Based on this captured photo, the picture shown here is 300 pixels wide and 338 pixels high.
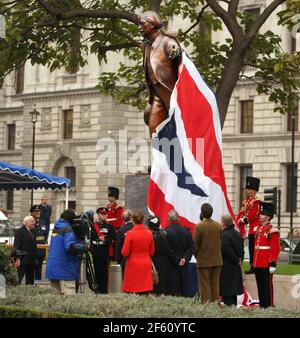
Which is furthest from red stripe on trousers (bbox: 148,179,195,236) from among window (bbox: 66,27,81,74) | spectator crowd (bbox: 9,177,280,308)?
window (bbox: 66,27,81,74)

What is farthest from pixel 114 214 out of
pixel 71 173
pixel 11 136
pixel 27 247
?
pixel 11 136

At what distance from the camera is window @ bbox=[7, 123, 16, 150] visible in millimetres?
90000

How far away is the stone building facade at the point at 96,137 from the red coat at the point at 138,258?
44081 millimetres

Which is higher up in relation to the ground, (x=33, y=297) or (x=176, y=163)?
(x=176, y=163)

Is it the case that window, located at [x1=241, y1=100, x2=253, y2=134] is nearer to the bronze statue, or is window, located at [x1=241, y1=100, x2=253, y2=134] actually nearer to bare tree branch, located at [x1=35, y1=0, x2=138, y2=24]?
bare tree branch, located at [x1=35, y1=0, x2=138, y2=24]

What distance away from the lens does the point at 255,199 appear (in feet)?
73.8

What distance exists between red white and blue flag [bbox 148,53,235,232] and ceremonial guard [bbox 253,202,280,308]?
779 mm

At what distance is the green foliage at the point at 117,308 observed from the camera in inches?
572

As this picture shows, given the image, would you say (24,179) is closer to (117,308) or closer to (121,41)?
(121,41)
